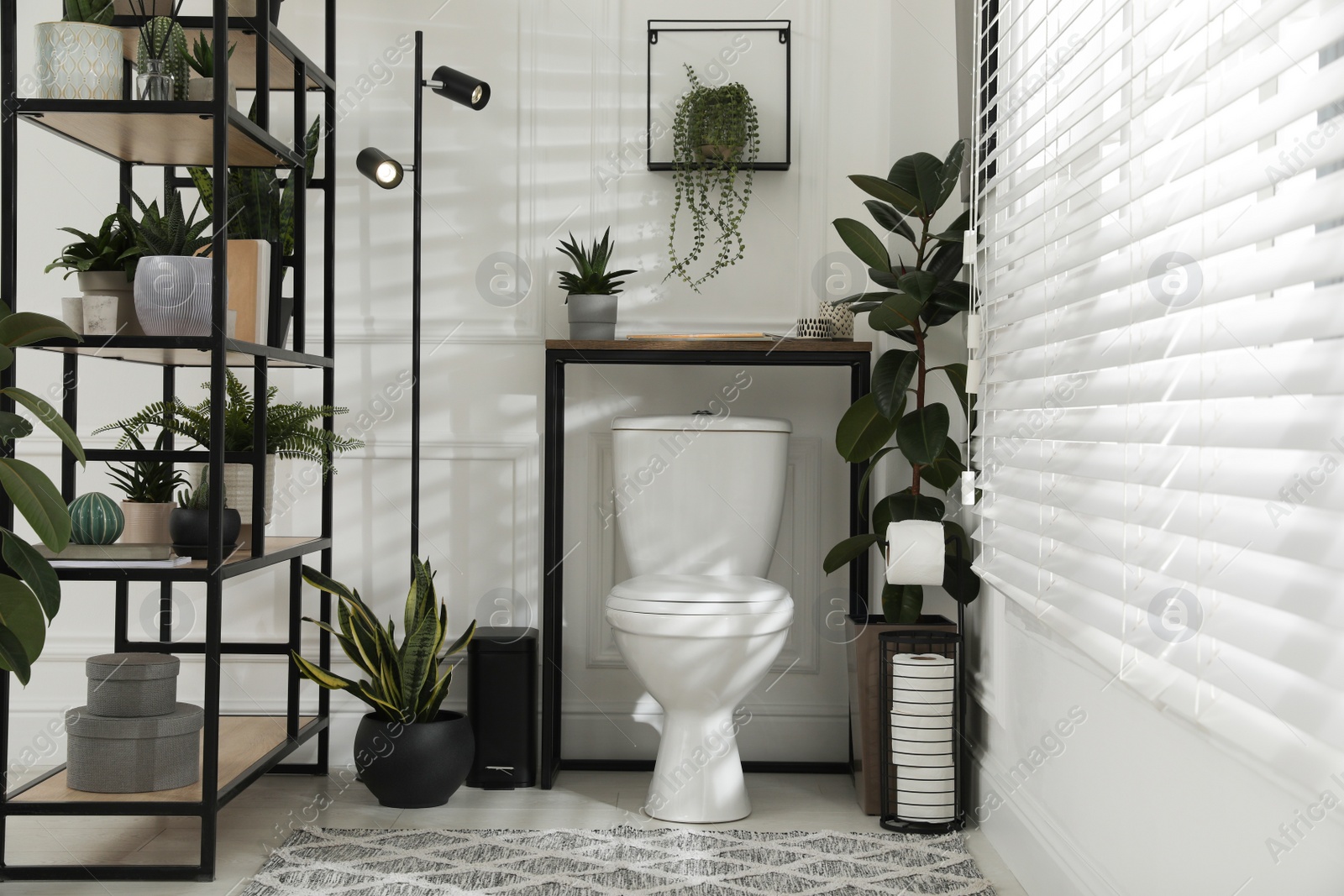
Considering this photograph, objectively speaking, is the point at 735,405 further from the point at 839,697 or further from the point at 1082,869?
the point at 1082,869

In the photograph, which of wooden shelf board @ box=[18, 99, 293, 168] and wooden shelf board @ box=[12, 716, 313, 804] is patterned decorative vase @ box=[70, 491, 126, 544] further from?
wooden shelf board @ box=[18, 99, 293, 168]

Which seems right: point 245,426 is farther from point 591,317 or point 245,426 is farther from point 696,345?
point 696,345

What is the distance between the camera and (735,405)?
2.60 m

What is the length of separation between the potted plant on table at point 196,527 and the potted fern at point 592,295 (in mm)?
891

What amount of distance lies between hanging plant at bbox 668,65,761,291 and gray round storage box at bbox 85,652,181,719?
150cm

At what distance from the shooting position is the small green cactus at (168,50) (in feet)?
5.91

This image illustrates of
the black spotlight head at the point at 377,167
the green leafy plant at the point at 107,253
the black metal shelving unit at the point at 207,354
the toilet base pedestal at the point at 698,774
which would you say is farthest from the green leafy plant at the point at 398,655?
the black spotlight head at the point at 377,167

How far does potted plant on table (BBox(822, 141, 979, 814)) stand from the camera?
6.67 feet

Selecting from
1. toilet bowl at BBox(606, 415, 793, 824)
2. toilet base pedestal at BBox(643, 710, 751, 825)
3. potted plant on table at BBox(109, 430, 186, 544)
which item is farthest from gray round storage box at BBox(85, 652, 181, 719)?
toilet base pedestal at BBox(643, 710, 751, 825)

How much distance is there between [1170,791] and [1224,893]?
0.49ft

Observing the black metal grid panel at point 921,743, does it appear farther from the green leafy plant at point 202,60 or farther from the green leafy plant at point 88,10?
the green leafy plant at point 88,10

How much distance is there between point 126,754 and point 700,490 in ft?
4.16

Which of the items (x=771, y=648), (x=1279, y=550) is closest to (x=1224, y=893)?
(x=1279, y=550)

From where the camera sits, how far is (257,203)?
213cm
